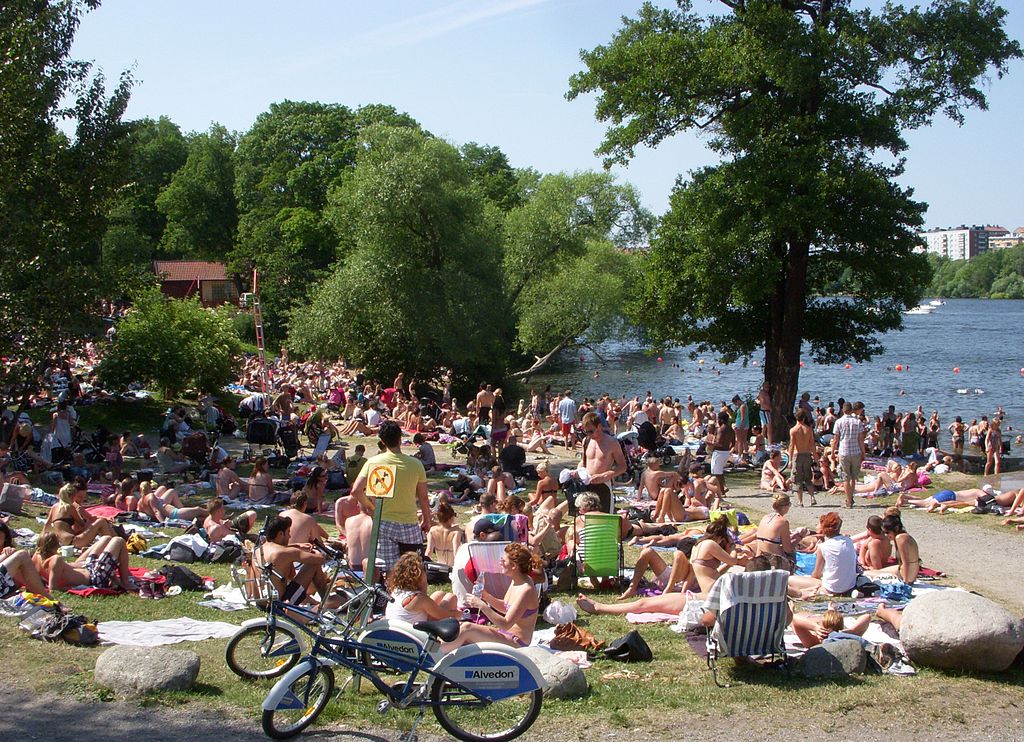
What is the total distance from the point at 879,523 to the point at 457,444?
11.6 metres

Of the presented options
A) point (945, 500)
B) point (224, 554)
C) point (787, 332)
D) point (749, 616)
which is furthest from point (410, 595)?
point (787, 332)

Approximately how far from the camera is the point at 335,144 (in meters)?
57.8

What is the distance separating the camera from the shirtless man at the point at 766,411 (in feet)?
74.7

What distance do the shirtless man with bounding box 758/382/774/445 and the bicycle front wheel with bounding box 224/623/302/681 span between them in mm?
17716

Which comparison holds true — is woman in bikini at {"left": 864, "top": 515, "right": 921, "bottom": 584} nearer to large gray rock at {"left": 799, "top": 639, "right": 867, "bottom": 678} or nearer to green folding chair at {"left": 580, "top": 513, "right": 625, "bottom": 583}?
green folding chair at {"left": 580, "top": 513, "right": 625, "bottom": 583}

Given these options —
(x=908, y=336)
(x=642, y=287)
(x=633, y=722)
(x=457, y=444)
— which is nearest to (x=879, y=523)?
(x=633, y=722)

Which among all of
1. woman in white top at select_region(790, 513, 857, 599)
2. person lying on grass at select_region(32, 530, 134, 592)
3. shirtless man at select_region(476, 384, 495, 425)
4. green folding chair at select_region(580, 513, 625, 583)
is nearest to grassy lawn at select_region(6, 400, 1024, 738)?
person lying on grass at select_region(32, 530, 134, 592)

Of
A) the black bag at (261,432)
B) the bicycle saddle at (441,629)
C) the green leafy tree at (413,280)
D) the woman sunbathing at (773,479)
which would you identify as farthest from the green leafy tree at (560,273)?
the bicycle saddle at (441,629)

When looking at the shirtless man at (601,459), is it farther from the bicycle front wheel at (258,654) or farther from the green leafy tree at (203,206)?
the green leafy tree at (203,206)

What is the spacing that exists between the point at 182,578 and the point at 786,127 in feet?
56.2

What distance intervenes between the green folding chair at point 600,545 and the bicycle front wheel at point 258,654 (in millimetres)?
3925

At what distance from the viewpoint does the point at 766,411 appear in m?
23.0

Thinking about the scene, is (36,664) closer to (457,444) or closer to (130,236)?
(457,444)

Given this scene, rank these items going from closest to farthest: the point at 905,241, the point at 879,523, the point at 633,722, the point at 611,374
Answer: the point at 633,722, the point at 879,523, the point at 905,241, the point at 611,374
